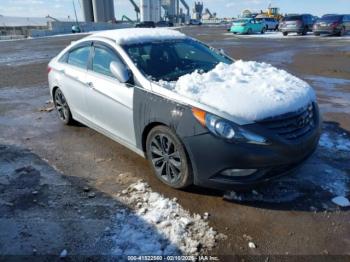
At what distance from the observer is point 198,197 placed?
12.3 ft

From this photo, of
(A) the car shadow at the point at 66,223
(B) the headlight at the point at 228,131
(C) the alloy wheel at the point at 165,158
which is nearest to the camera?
(A) the car shadow at the point at 66,223

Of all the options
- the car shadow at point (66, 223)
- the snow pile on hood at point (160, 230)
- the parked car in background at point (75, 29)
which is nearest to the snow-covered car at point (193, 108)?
the snow pile on hood at point (160, 230)

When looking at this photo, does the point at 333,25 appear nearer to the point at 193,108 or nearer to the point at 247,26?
the point at 247,26

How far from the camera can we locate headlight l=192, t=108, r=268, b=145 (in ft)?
10.5

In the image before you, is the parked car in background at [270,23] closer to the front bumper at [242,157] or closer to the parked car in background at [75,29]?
the parked car in background at [75,29]

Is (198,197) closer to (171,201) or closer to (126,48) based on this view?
(171,201)

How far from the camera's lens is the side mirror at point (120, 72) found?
405cm

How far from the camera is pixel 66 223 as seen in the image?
3.36 m

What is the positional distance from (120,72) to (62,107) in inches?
93.4

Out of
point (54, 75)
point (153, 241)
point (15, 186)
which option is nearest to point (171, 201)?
point (153, 241)

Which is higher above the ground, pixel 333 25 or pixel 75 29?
pixel 333 25

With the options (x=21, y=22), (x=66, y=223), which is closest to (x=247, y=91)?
(x=66, y=223)

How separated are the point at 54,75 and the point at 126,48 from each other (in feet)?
6.82

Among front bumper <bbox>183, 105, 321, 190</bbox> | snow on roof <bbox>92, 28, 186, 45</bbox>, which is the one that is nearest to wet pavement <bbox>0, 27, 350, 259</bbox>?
front bumper <bbox>183, 105, 321, 190</bbox>
